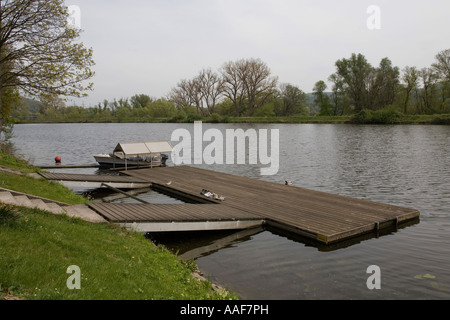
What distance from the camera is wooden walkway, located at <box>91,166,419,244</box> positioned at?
10203 millimetres

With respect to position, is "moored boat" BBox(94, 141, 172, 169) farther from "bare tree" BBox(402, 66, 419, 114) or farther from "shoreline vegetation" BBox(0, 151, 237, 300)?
"bare tree" BBox(402, 66, 419, 114)

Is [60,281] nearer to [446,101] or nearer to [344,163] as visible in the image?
[344,163]

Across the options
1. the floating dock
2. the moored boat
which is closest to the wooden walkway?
the floating dock

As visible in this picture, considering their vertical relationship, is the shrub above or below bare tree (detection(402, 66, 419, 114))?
below

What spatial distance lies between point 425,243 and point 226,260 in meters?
5.90

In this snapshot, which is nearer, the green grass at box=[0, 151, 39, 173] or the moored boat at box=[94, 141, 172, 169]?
the green grass at box=[0, 151, 39, 173]

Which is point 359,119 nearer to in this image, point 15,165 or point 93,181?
point 93,181

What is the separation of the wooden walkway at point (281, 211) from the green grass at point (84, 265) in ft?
6.97

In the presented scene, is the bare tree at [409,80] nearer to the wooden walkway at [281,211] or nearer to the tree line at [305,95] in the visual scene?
the tree line at [305,95]

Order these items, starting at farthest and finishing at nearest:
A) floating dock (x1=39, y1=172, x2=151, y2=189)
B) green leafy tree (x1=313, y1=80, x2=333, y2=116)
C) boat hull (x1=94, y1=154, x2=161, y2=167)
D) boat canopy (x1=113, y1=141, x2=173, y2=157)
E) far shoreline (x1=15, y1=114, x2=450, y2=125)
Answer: green leafy tree (x1=313, y1=80, x2=333, y2=116), far shoreline (x1=15, y1=114, x2=450, y2=125), boat hull (x1=94, y1=154, x2=161, y2=167), boat canopy (x1=113, y1=141, x2=173, y2=157), floating dock (x1=39, y1=172, x2=151, y2=189)

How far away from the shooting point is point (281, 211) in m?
12.2

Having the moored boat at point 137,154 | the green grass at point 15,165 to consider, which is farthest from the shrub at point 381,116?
the green grass at point 15,165

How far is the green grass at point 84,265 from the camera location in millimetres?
4723

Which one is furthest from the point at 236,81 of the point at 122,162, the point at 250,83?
the point at 122,162
